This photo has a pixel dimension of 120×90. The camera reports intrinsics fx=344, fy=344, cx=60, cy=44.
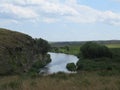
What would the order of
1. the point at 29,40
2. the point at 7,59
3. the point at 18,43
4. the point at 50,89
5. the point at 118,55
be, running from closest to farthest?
the point at 50,89, the point at 7,59, the point at 18,43, the point at 29,40, the point at 118,55

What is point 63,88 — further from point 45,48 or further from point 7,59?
point 45,48

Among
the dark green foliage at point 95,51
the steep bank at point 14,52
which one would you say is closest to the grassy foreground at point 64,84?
the steep bank at point 14,52

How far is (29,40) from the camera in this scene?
82.1m

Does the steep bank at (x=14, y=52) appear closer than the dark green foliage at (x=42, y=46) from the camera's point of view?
Yes

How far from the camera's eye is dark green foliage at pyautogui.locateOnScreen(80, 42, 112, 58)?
338 ft

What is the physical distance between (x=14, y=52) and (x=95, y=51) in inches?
1743

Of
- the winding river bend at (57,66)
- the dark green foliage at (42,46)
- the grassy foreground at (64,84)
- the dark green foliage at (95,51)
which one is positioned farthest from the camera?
the dark green foliage at (42,46)

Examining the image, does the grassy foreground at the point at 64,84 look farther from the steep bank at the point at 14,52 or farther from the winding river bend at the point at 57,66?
the steep bank at the point at 14,52

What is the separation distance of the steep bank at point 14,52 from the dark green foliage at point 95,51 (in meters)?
27.4

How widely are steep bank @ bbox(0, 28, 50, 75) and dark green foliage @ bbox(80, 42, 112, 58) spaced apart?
27.4 m

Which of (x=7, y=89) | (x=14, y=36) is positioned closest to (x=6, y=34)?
(x=14, y=36)

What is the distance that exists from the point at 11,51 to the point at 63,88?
178ft

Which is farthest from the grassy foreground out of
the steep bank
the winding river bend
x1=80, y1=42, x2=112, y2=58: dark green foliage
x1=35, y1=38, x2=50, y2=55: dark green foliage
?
x1=35, y1=38, x2=50, y2=55: dark green foliage

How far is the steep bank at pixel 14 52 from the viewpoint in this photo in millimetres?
56556
